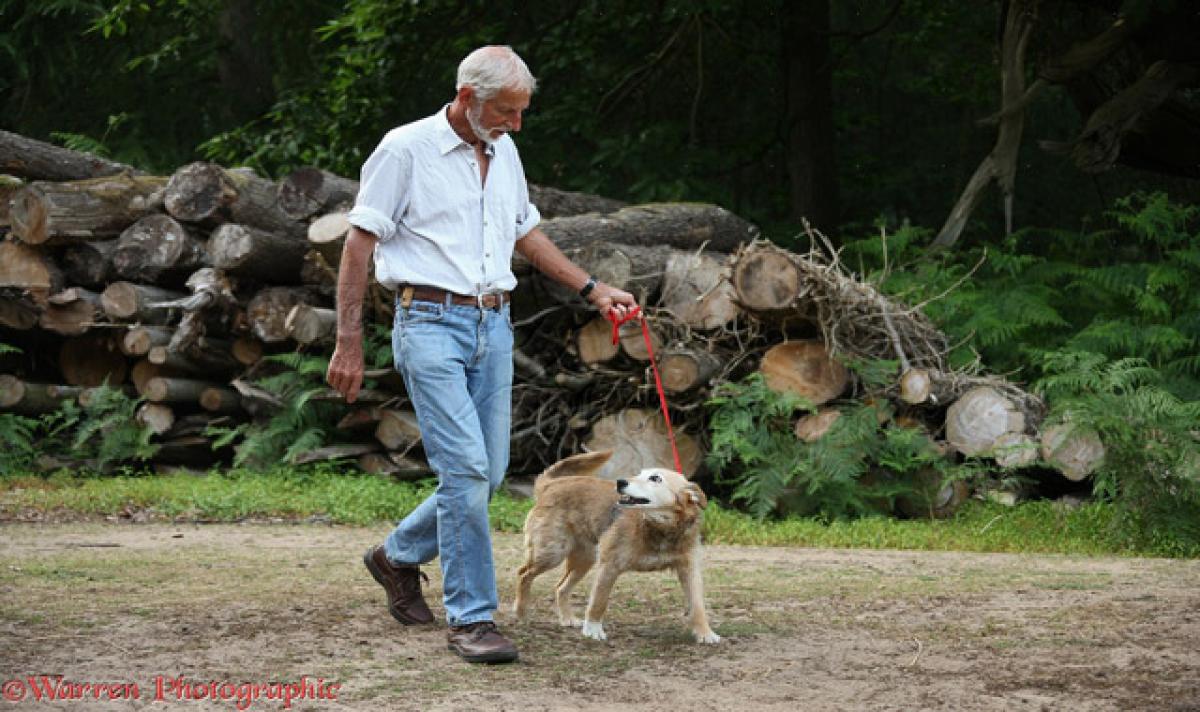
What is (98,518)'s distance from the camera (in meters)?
10.7

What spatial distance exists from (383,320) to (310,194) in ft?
4.32

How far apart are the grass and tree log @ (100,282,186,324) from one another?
4.90 ft

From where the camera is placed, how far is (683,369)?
11062 mm

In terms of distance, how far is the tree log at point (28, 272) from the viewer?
40.6ft

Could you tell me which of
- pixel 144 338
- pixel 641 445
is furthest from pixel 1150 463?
pixel 144 338

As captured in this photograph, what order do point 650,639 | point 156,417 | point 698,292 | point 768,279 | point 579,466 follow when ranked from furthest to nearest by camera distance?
1. point 156,417
2. point 698,292
3. point 768,279
4. point 579,466
5. point 650,639

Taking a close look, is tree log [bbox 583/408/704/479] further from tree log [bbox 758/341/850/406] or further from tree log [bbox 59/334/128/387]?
tree log [bbox 59/334/128/387]

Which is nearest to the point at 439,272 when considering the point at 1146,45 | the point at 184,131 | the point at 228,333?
the point at 228,333

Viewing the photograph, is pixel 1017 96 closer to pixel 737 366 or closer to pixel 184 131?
pixel 737 366

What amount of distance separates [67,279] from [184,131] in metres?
9.07

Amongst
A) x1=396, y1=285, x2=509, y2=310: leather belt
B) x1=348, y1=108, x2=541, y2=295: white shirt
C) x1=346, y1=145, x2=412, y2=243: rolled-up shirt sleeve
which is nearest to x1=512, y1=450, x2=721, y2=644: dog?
x1=396, y1=285, x2=509, y2=310: leather belt

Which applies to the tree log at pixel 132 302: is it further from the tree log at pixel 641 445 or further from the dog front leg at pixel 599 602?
the dog front leg at pixel 599 602

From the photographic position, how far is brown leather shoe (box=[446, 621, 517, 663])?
5.46 metres

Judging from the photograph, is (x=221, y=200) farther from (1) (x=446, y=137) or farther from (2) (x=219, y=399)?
(1) (x=446, y=137)
